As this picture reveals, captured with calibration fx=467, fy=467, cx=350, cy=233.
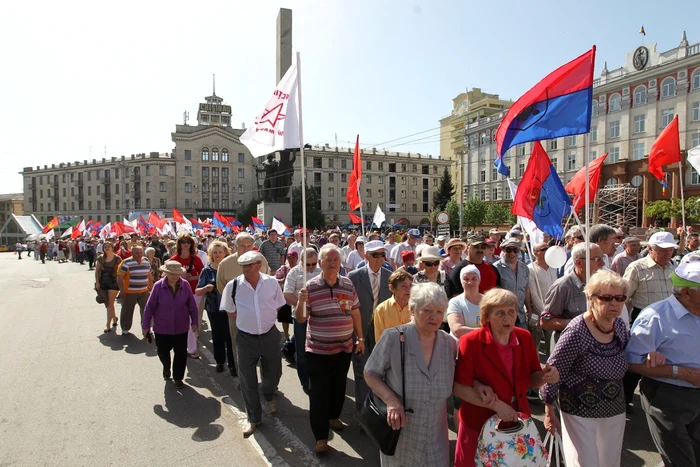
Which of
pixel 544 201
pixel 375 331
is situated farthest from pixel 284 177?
pixel 375 331

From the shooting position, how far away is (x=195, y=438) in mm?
4578

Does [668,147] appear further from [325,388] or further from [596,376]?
[325,388]

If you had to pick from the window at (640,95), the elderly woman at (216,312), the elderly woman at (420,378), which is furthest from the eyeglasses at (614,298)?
the window at (640,95)

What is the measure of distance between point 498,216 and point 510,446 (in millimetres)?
55979

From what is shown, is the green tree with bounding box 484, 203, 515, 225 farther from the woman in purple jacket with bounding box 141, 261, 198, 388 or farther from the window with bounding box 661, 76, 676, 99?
the woman in purple jacket with bounding box 141, 261, 198, 388

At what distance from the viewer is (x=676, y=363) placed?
301 cm

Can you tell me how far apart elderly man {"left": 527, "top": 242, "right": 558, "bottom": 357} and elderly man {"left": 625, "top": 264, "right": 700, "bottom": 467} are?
2.74 m

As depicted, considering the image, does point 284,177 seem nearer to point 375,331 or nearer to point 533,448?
point 375,331

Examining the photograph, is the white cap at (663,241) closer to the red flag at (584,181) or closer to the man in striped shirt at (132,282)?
the red flag at (584,181)

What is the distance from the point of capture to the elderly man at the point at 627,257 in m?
6.28

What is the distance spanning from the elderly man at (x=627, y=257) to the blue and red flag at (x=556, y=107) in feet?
7.41

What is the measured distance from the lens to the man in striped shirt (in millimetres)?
8836

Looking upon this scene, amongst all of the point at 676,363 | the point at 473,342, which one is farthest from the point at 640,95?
the point at 473,342

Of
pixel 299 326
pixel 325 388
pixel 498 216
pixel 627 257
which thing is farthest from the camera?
pixel 498 216
